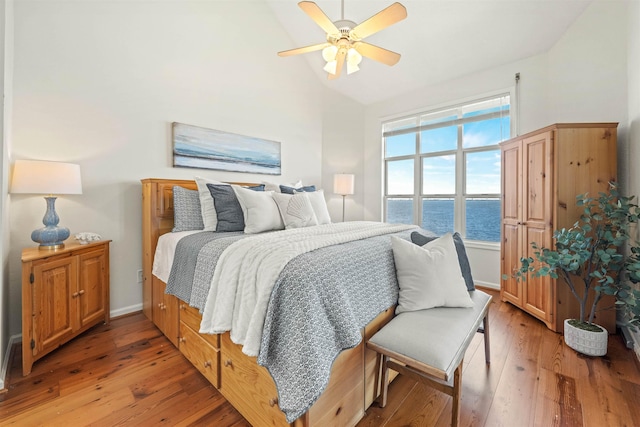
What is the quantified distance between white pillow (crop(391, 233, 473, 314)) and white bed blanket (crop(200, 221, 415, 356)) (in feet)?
1.24

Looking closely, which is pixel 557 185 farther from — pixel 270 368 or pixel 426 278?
pixel 270 368

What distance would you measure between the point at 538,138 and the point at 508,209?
780mm

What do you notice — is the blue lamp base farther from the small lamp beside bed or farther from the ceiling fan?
the small lamp beside bed

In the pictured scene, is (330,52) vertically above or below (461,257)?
above

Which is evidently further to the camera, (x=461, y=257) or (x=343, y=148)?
(x=343, y=148)

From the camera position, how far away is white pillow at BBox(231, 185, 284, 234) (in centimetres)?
216

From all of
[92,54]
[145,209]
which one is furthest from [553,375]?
[92,54]

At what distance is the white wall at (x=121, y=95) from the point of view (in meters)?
2.05

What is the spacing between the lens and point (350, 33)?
2072 mm

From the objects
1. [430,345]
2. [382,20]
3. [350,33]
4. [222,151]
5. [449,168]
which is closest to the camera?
[430,345]

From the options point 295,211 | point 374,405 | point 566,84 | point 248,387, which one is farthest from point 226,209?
point 566,84

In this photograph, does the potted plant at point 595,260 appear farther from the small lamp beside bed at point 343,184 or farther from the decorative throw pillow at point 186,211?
the decorative throw pillow at point 186,211

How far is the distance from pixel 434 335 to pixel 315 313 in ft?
2.01

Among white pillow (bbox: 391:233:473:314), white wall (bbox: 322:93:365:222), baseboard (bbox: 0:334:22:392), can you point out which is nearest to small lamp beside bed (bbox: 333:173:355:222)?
white wall (bbox: 322:93:365:222)
